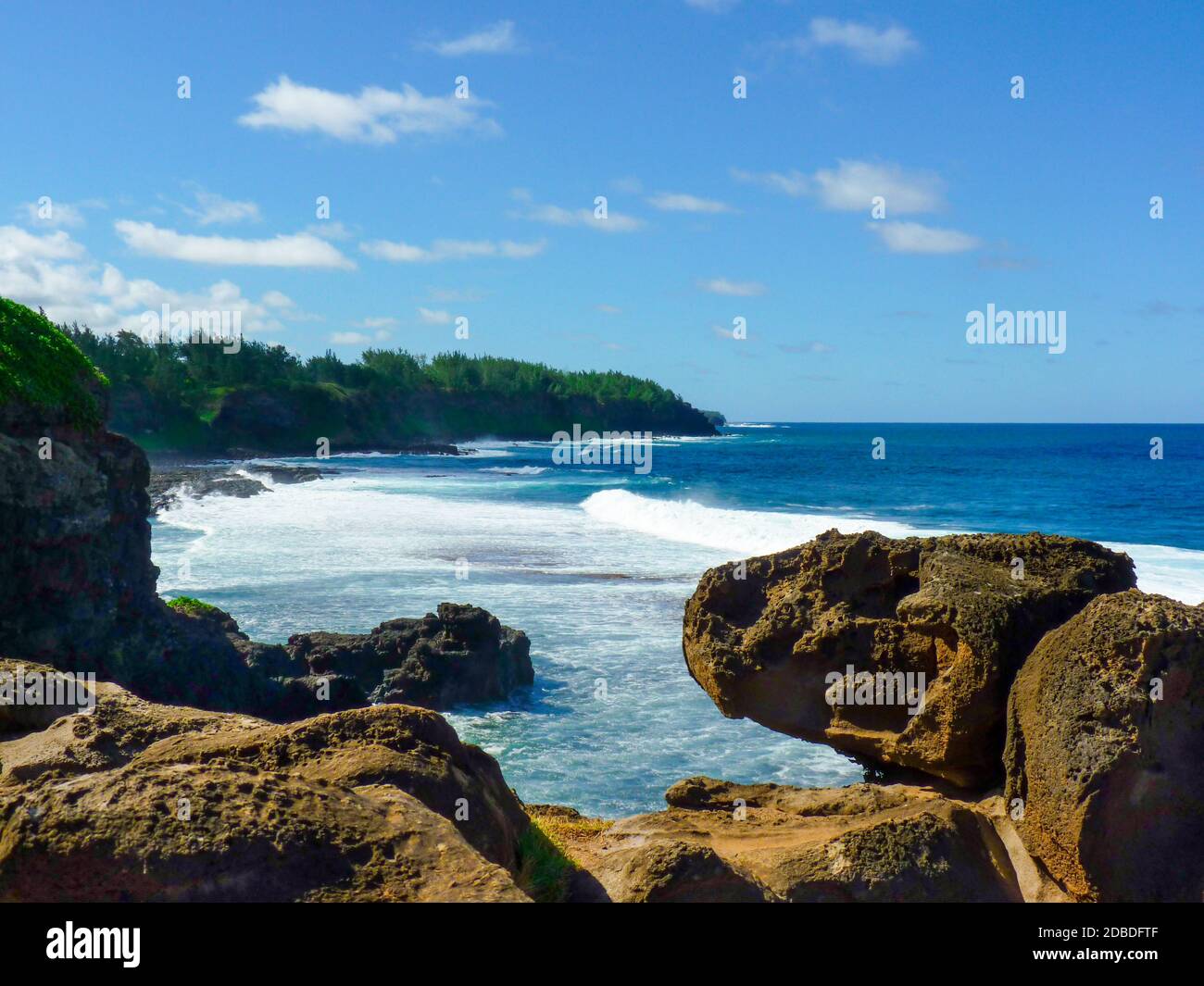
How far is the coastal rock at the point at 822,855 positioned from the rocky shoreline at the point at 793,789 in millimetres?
14

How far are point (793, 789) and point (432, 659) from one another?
25.9 feet

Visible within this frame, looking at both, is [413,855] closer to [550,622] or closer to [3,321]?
[3,321]

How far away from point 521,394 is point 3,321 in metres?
116

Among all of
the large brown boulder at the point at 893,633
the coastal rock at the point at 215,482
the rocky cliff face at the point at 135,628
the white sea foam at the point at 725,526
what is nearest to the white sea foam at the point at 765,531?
the white sea foam at the point at 725,526

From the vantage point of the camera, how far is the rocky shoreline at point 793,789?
3.27 meters

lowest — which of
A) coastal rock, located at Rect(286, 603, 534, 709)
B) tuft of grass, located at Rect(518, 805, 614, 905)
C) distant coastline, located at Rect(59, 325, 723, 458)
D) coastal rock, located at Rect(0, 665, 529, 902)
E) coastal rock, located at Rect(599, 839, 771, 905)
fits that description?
coastal rock, located at Rect(286, 603, 534, 709)

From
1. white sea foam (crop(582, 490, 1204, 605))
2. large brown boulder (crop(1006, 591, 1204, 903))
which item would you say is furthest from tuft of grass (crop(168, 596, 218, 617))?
white sea foam (crop(582, 490, 1204, 605))

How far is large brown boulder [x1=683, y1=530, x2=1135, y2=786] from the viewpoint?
227 inches

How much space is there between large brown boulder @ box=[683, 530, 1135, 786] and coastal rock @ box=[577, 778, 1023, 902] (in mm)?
471

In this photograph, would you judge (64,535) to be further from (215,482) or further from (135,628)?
(215,482)

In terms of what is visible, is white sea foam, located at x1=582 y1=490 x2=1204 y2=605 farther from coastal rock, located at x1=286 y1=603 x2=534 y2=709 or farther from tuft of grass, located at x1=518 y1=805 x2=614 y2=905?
tuft of grass, located at x1=518 y1=805 x2=614 y2=905

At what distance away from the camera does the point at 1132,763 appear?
15.2 feet

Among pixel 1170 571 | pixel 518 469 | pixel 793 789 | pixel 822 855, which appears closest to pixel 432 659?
pixel 793 789
